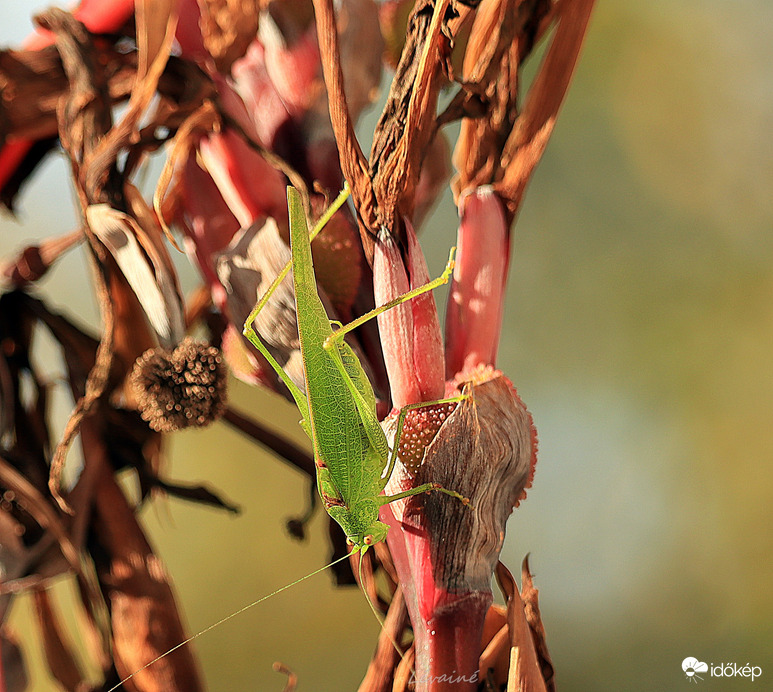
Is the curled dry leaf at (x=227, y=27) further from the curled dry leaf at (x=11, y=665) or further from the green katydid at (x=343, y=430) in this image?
the curled dry leaf at (x=11, y=665)

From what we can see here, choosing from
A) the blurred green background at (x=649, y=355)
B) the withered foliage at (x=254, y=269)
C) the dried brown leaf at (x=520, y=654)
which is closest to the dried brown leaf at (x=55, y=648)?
the withered foliage at (x=254, y=269)

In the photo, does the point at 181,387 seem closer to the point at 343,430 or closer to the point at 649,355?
the point at 343,430

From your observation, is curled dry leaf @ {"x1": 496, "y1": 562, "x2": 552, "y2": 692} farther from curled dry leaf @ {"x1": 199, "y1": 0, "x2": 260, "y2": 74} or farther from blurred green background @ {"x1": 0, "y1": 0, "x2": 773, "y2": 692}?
curled dry leaf @ {"x1": 199, "y1": 0, "x2": 260, "y2": 74}

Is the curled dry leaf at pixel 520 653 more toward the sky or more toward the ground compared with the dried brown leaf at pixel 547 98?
more toward the ground

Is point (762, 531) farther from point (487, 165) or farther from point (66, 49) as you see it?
point (66, 49)

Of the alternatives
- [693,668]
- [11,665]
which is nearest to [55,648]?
[11,665]

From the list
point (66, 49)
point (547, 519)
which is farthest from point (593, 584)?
point (66, 49)
